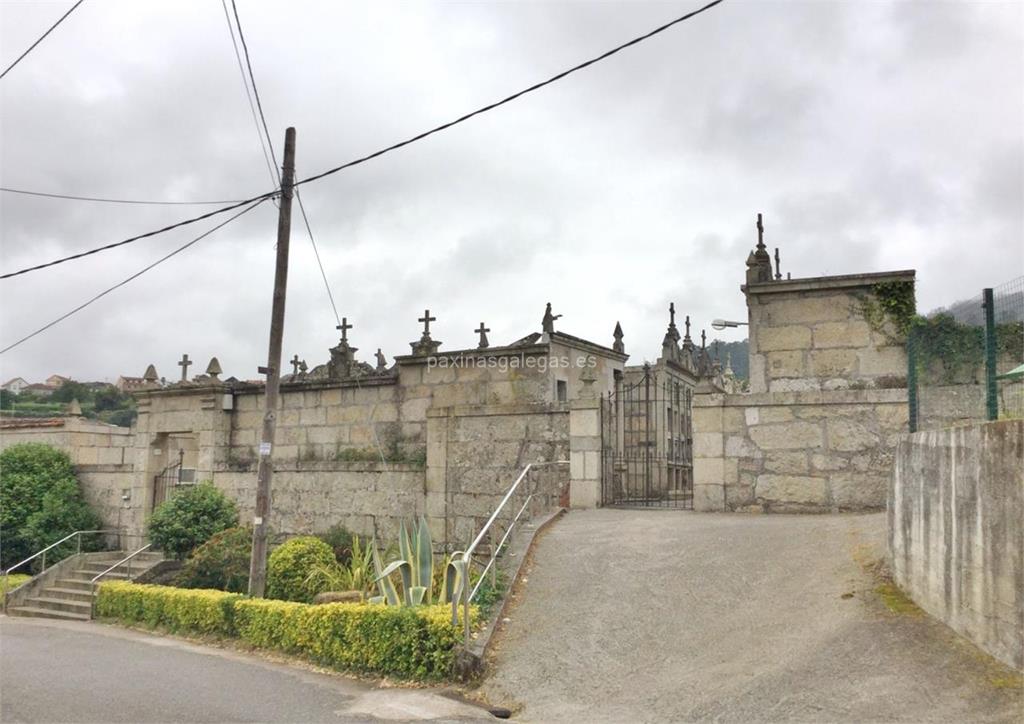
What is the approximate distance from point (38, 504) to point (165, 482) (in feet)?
10.6

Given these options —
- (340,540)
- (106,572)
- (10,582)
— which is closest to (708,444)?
(340,540)

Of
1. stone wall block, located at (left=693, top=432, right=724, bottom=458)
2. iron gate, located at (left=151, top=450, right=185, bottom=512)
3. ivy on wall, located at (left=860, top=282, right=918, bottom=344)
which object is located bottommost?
iron gate, located at (left=151, top=450, right=185, bottom=512)

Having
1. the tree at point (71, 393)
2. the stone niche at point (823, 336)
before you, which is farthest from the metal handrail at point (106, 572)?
the tree at point (71, 393)

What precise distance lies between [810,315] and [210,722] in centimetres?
938

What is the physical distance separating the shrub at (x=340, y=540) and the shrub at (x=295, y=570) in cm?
117

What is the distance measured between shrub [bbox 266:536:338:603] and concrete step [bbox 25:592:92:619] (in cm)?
472

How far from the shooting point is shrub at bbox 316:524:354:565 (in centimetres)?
1416

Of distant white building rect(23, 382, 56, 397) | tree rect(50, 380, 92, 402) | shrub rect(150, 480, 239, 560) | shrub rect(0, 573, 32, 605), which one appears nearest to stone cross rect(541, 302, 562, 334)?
shrub rect(150, 480, 239, 560)

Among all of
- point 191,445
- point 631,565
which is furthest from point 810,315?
point 191,445

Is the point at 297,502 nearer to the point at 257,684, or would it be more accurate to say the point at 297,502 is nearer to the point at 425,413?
the point at 425,413

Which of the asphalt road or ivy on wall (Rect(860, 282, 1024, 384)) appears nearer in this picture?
the asphalt road

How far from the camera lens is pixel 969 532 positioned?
623 cm

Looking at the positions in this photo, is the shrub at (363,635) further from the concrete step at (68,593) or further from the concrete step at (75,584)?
the concrete step at (75,584)

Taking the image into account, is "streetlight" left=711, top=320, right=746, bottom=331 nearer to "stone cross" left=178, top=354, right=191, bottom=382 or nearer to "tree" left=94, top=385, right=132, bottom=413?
"stone cross" left=178, top=354, right=191, bottom=382
